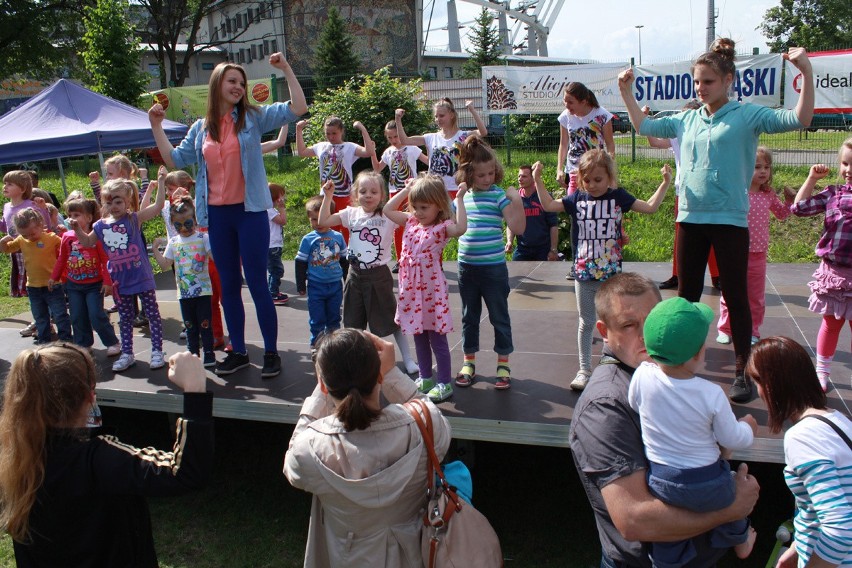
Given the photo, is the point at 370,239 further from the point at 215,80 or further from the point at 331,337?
the point at 331,337

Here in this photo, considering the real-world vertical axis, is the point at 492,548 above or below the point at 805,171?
below

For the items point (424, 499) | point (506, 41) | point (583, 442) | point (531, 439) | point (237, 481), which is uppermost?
point (506, 41)

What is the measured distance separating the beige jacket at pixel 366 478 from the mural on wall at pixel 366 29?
4607 cm

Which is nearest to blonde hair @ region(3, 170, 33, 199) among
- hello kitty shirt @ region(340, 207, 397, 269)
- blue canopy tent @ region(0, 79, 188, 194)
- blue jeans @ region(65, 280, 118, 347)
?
blue jeans @ region(65, 280, 118, 347)

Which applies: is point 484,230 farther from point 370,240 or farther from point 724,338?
point 724,338

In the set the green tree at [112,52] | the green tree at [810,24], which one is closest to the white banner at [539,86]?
the green tree at [112,52]

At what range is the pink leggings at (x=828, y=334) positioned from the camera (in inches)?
155

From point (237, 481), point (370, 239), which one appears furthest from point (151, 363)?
point (370, 239)

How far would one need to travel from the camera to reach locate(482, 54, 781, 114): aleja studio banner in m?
11.7

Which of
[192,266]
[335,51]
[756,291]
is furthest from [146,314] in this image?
[335,51]

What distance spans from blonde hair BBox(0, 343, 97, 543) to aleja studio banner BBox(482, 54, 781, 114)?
11.5m

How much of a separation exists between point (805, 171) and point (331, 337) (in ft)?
40.1

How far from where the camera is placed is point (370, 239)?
183 inches

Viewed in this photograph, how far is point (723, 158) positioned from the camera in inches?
142
